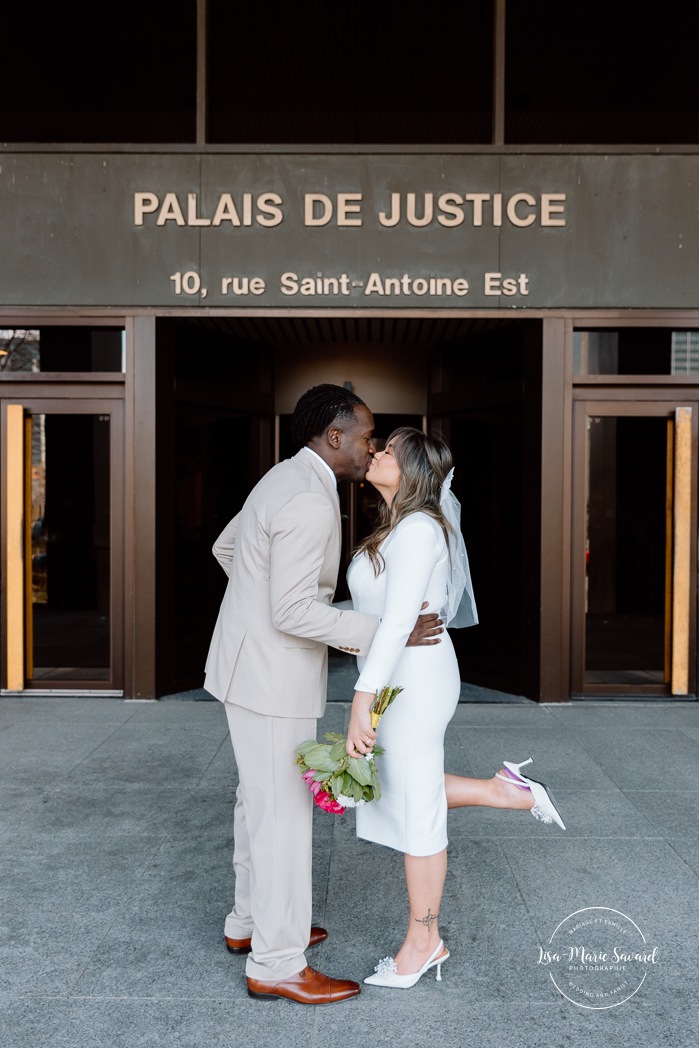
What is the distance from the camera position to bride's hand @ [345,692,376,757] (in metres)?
2.57

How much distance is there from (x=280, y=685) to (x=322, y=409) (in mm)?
925

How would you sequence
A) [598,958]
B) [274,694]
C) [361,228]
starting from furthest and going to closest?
[361,228], [598,958], [274,694]

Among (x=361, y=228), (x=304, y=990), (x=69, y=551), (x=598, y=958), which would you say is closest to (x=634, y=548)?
(x=361, y=228)

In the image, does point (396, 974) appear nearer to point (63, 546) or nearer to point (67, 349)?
point (63, 546)

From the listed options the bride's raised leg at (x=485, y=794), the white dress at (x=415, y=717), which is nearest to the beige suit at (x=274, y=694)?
the white dress at (x=415, y=717)

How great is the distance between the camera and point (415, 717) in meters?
2.76

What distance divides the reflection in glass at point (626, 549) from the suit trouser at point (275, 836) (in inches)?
182

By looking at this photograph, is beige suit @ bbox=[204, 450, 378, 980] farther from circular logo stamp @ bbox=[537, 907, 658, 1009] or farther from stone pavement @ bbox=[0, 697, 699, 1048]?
circular logo stamp @ bbox=[537, 907, 658, 1009]

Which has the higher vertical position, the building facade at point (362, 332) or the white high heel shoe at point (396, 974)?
the building facade at point (362, 332)

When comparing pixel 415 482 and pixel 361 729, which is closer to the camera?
pixel 361 729

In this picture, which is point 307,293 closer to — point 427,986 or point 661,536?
point 661,536

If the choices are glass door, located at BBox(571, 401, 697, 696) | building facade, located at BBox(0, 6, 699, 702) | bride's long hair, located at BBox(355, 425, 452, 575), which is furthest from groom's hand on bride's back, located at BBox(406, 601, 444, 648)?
glass door, located at BBox(571, 401, 697, 696)

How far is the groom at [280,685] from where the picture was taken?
8.57ft

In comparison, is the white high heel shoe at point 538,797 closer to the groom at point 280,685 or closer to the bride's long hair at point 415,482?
the groom at point 280,685
